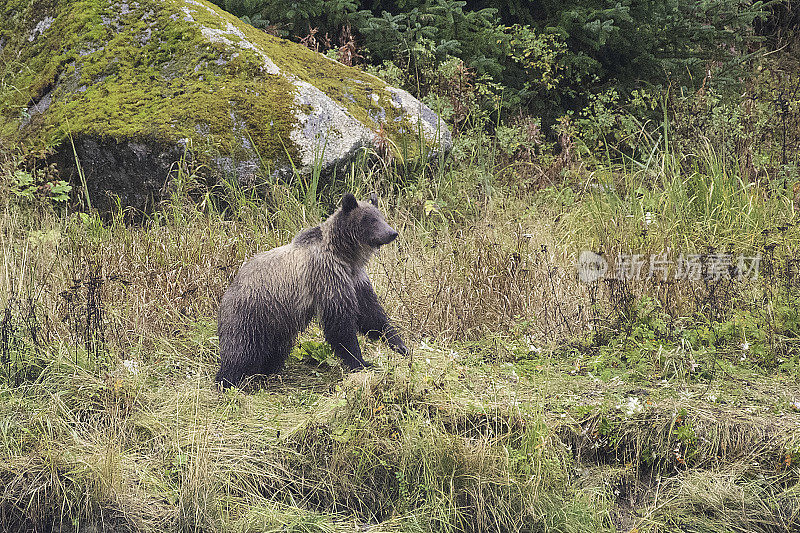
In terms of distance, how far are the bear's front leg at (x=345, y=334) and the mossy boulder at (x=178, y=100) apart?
2380 millimetres

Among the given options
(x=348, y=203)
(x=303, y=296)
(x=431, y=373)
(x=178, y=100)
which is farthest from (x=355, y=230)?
(x=178, y=100)

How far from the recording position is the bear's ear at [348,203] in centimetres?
462

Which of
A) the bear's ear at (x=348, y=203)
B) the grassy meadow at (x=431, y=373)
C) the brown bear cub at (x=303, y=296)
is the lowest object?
the grassy meadow at (x=431, y=373)

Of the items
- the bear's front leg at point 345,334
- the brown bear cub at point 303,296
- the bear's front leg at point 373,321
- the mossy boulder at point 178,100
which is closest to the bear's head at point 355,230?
the brown bear cub at point 303,296

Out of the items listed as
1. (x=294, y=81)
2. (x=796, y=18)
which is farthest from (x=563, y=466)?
(x=796, y=18)

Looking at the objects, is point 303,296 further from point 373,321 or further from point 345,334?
point 373,321

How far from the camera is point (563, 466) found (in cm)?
406

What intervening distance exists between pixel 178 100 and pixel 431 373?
3823 millimetres

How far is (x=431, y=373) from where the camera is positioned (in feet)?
14.4

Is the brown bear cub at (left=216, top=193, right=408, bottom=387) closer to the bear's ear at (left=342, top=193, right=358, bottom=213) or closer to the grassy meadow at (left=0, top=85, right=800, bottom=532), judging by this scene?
the bear's ear at (left=342, top=193, right=358, bottom=213)

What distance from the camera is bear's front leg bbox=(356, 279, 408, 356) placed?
4.74m

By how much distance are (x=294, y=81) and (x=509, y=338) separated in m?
3.23

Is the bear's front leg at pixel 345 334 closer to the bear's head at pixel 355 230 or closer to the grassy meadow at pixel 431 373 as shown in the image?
the grassy meadow at pixel 431 373

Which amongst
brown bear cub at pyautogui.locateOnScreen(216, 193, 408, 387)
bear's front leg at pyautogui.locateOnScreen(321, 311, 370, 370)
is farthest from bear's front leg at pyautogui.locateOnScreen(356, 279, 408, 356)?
bear's front leg at pyautogui.locateOnScreen(321, 311, 370, 370)
